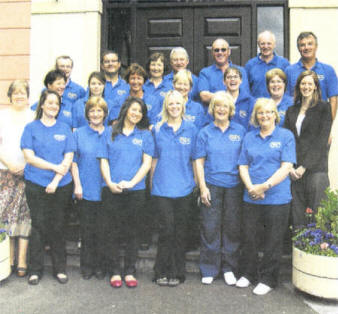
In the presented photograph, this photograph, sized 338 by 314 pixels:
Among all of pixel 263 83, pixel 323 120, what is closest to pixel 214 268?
pixel 323 120

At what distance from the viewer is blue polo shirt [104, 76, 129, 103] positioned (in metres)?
4.69

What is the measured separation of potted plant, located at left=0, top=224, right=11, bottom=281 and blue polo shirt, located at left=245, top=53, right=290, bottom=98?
119 inches

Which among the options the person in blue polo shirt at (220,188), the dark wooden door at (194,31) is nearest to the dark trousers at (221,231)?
the person in blue polo shirt at (220,188)

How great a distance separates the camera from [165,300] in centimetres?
369

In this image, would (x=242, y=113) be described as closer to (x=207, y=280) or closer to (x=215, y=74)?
(x=215, y=74)

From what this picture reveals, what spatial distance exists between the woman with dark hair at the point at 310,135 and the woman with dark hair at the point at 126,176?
4.63 ft

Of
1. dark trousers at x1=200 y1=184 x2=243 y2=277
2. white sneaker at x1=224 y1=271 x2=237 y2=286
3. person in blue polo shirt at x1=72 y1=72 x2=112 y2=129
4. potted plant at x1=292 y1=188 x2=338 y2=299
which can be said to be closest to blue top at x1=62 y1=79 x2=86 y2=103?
person in blue polo shirt at x1=72 y1=72 x2=112 y2=129

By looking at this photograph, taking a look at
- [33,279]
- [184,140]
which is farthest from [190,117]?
[33,279]

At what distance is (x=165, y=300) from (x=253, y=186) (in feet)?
4.10

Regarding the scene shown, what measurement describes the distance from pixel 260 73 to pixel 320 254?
7.06ft

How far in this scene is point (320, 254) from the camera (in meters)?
3.65

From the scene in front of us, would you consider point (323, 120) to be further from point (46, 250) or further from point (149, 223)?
point (46, 250)

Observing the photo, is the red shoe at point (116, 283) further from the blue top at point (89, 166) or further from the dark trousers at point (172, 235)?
the blue top at point (89, 166)

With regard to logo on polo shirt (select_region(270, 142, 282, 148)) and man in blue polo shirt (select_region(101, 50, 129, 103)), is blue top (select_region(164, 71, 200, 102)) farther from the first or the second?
logo on polo shirt (select_region(270, 142, 282, 148))
